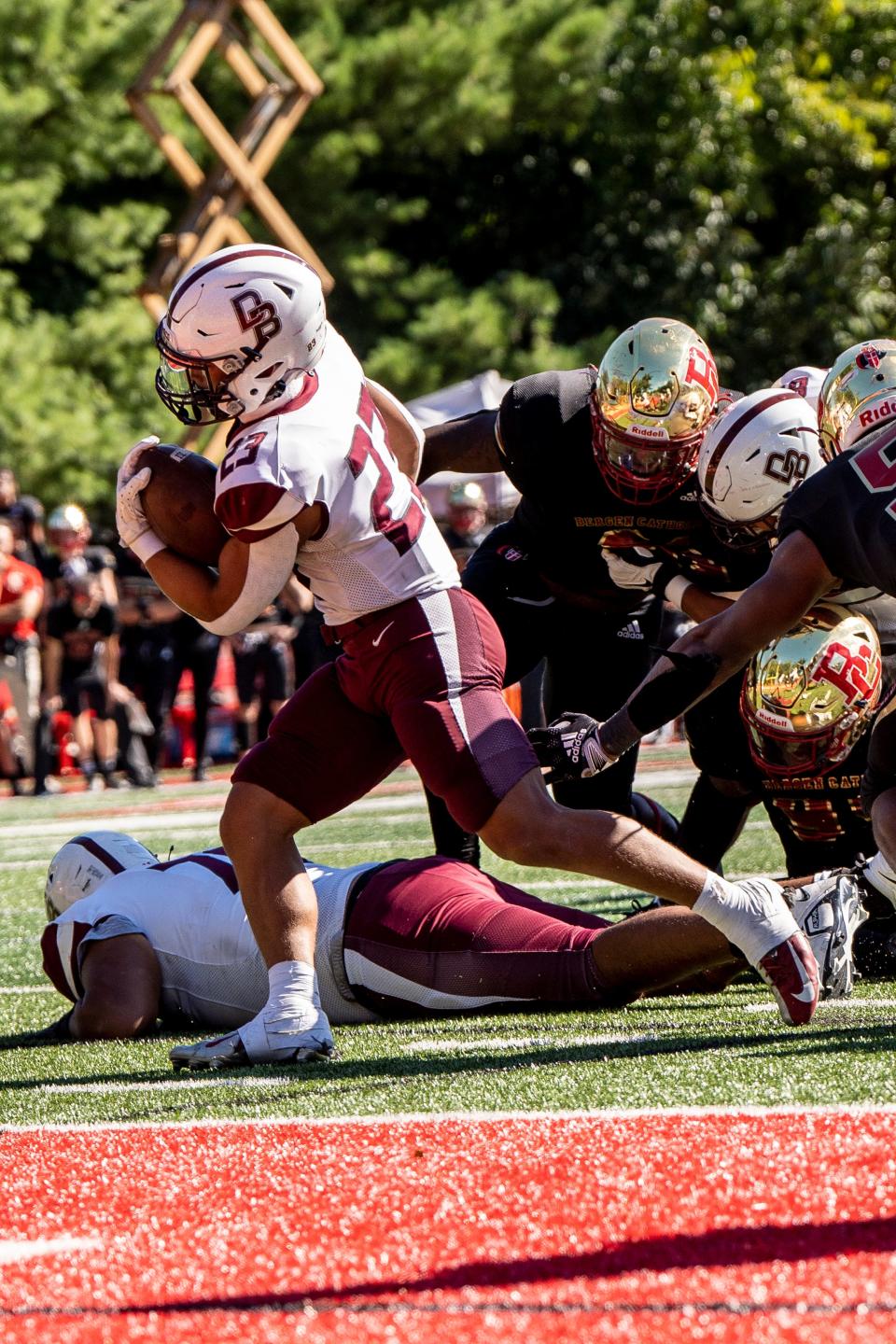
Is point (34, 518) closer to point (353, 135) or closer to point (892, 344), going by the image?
point (892, 344)

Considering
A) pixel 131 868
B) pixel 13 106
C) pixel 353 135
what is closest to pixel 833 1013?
pixel 131 868

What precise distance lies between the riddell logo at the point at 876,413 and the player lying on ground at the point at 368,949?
1.16 metres

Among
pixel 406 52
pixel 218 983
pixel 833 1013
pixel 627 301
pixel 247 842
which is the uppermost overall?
pixel 247 842

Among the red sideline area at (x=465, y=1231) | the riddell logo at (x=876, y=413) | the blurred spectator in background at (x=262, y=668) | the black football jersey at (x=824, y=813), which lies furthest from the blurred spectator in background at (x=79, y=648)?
the red sideline area at (x=465, y=1231)

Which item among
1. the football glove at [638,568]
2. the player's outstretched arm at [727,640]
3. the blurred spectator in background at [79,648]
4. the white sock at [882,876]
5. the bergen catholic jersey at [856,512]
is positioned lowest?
the blurred spectator in background at [79,648]

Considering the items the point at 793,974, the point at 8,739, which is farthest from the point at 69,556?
the point at 793,974

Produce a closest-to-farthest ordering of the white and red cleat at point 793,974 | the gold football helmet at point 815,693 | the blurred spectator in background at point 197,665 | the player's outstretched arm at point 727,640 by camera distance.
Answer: the player's outstretched arm at point 727,640
the white and red cleat at point 793,974
the gold football helmet at point 815,693
the blurred spectator in background at point 197,665

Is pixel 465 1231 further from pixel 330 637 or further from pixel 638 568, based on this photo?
pixel 638 568

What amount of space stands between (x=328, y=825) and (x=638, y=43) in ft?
52.3

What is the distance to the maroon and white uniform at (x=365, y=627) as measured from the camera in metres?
3.52

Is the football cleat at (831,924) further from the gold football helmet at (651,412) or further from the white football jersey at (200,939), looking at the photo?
the gold football helmet at (651,412)

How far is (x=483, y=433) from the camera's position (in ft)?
16.6

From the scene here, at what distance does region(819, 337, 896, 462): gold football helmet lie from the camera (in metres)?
4.54

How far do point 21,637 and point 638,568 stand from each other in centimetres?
826
